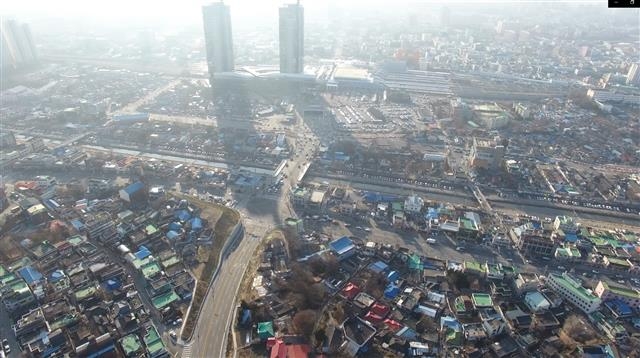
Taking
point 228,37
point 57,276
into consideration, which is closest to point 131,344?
point 57,276

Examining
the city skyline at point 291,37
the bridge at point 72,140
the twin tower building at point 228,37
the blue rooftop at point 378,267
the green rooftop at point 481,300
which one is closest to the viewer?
the green rooftop at point 481,300

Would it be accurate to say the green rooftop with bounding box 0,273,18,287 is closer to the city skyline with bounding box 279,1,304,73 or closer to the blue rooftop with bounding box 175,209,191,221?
the blue rooftop with bounding box 175,209,191,221

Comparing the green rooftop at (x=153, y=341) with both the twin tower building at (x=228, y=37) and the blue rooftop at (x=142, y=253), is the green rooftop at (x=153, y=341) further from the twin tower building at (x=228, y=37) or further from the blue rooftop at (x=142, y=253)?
the twin tower building at (x=228, y=37)

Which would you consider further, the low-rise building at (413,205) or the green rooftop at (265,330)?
the low-rise building at (413,205)

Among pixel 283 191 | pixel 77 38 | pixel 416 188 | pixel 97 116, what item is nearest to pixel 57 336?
pixel 283 191

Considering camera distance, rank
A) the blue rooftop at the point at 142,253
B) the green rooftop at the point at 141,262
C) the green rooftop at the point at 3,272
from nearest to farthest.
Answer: the green rooftop at the point at 3,272, the green rooftop at the point at 141,262, the blue rooftop at the point at 142,253

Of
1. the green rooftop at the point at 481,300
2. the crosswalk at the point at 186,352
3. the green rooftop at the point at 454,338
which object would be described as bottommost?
the crosswalk at the point at 186,352

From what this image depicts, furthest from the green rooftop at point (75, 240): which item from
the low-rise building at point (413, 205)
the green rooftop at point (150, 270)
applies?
the low-rise building at point (413, 205)
